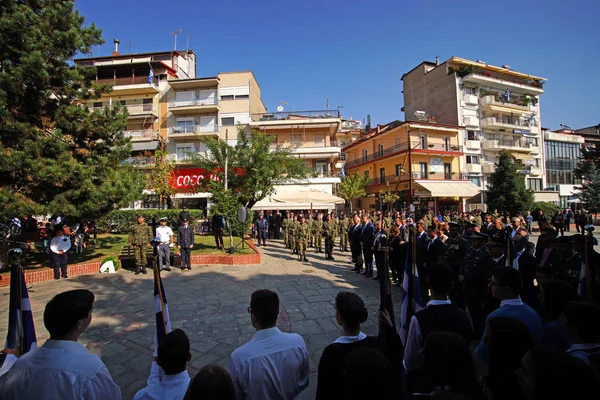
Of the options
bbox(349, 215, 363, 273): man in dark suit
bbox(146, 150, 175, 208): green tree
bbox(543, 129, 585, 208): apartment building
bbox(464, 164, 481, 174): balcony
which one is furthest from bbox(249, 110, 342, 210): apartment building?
bbox(543, 129, 585, 208): apartment building

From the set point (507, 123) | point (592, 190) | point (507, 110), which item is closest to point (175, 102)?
point (507, 110)

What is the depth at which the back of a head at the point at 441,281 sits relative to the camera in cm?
267

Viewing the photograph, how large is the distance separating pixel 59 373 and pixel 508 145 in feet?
156

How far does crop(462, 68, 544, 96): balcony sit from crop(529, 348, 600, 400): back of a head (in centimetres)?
4290

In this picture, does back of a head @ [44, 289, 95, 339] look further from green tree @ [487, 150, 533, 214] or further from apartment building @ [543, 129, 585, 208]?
apartment building @ [543, 129, 585, 208]

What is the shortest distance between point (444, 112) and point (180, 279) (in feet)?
129

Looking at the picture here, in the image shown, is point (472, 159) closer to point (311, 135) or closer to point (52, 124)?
point (311, 135)

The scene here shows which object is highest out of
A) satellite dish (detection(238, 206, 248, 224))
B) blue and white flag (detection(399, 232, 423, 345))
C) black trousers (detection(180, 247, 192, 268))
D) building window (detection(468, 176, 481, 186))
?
building window (detection(468, 176, 481, 186))

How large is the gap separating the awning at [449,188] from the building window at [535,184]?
13715mm

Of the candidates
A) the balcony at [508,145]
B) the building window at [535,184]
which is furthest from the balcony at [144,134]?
the building window at [535,184]

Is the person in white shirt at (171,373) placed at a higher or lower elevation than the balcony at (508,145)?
lower

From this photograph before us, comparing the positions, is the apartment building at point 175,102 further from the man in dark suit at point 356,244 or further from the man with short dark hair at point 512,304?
the man with short dark hair at point 512,304

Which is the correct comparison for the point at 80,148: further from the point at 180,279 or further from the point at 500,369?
the point at 500,369

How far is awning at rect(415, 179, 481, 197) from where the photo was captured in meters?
31.3
